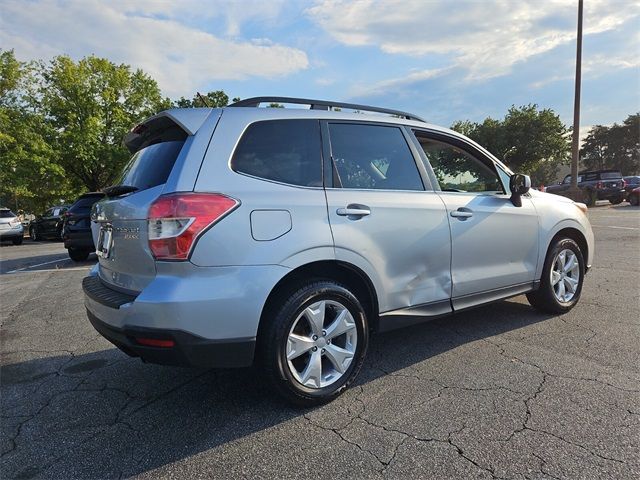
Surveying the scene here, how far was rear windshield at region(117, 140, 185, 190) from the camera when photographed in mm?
2879

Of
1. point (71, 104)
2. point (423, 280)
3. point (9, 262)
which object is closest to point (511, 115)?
point (71, 104)

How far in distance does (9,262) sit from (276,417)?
476 inches

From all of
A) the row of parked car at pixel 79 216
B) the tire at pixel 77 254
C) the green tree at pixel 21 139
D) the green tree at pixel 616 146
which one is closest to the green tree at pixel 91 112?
the green tree at pixel 21 139

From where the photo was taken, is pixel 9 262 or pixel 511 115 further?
pixel 511 115

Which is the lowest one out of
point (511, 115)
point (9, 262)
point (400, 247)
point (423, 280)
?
point (9, 262)

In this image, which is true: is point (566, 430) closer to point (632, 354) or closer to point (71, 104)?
point (632, 354)

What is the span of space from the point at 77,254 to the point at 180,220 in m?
10.3

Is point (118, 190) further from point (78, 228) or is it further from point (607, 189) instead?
point (607, 189)

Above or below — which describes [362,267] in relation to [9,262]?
above

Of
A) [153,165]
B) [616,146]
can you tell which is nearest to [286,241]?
[153,165]

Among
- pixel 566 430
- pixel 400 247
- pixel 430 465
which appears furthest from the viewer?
pixel 400 247

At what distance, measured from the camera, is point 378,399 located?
3084mm

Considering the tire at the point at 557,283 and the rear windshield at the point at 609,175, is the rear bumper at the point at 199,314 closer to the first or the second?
the tire at the point at 557,283

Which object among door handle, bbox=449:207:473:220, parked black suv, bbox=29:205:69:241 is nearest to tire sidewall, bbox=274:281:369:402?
door handle, bbox=449:207:473:220
